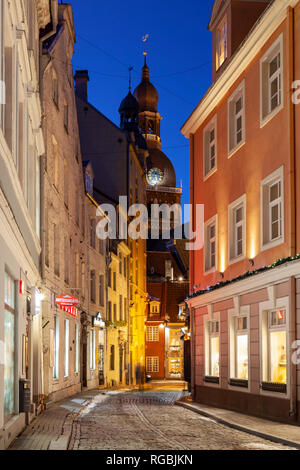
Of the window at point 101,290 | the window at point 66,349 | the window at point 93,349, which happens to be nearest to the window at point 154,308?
the window at point 101,290

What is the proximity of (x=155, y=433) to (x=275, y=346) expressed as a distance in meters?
4.75

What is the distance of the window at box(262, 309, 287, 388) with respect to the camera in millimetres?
16891

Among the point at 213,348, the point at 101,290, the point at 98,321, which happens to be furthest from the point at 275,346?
the point at 101,290

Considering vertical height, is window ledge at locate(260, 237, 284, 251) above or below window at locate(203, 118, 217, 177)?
below

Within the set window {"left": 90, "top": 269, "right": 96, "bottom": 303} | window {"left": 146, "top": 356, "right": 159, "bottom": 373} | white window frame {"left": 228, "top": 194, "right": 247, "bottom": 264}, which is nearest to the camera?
white window frame {"left": 228, "top": 194, "right": 247, "bottom": 264}

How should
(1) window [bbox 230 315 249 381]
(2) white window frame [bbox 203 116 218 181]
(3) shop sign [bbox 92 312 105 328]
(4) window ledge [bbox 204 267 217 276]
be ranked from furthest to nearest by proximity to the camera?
(3) shop sign [bbox 92 312 105 328]
(2) white window frame [bbox 203 116 218 181]
(4) window ledge [bbox 204 267 217 276]
(1) window [bbox 230 315 249 381]

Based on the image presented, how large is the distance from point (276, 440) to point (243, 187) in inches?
359

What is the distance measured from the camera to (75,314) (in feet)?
95.4

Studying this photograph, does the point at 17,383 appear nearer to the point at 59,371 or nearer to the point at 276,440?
the point at 276,440

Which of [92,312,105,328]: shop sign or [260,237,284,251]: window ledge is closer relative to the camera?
[260,237,284,251]: window ledge

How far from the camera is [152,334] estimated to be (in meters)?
76.4

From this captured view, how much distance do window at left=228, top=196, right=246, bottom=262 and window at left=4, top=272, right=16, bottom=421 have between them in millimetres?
8665

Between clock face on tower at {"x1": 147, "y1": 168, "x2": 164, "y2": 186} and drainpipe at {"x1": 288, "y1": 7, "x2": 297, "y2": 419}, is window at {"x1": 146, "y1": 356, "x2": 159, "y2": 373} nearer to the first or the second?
clock face on tower at {"x1": 147, "y1": 168, "x2": 164, "y2": 186}

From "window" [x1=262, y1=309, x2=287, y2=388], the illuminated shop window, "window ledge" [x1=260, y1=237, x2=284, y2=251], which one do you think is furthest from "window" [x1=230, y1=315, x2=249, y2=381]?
"window ledge" [x1=260, y1=237, x2=284, y2=251]
